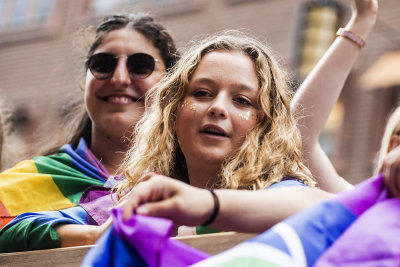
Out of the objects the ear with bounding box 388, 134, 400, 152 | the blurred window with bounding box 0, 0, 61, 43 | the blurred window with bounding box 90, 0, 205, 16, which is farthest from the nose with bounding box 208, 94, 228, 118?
the blurred window with bounding box 0, 0, 61, 43

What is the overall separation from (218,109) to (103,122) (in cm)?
119

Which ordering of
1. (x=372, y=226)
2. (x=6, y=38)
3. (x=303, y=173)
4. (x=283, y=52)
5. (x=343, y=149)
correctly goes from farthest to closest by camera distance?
(x=6, y=38)
(x=283, y=52)
(x=343, y=149)
(x=303, y=173)
(x=372, y=226)

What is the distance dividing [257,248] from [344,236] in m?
0.17

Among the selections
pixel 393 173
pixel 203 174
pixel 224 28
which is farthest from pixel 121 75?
pixel 224 28

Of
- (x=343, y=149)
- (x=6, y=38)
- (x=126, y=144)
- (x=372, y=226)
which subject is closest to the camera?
(x=372, y=226)

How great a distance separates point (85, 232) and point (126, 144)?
0.98 metres

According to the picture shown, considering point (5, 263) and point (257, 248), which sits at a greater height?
point (257, 248)

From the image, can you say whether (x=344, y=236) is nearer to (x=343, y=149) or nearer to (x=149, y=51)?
(x=149, y=51)

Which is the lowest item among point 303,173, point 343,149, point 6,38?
point 343,149

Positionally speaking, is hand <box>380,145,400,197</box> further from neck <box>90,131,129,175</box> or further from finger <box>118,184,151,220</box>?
neck <box>90,131,129,175</box>

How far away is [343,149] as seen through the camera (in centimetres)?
929

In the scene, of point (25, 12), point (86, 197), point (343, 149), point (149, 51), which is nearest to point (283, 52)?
point (343, 149)

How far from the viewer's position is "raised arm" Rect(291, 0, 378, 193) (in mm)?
2459

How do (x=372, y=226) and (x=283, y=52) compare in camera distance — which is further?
(x=283, y=52)
